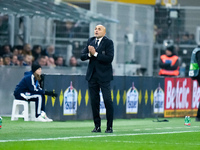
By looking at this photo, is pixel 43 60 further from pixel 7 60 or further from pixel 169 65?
pixel 169 65

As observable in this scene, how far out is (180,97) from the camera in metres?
22.1

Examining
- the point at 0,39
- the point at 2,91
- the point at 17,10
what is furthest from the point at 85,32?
the point at 2,91

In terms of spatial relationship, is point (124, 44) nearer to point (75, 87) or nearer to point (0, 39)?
point (0, 39)

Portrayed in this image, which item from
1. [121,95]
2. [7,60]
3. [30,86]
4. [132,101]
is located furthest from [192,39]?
[30,86]

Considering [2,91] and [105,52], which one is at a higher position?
[105,52]

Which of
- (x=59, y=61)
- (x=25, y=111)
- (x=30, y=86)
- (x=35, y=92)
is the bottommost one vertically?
(x=25, y=111)

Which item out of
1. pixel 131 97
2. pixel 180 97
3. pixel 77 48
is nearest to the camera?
pixel 131 97

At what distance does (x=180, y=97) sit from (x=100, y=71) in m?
9.07

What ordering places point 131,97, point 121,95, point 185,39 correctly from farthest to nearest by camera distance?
point 185,39 → point 131,97 → point 121,95

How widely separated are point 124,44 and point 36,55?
9551 mm

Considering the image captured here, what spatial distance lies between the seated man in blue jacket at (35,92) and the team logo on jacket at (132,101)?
312 centimetres

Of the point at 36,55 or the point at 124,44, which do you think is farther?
the point at 124,44

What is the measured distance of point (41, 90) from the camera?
17.8 metres

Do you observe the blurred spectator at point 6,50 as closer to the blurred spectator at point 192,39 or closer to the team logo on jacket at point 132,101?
the team logo on jacket at point 132,101
